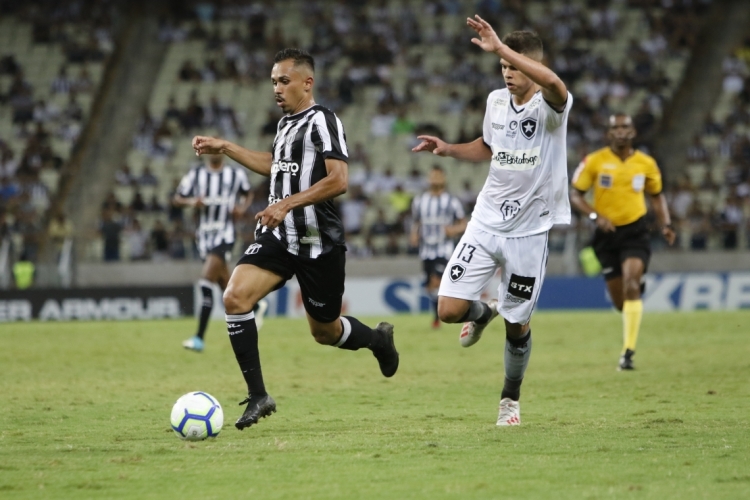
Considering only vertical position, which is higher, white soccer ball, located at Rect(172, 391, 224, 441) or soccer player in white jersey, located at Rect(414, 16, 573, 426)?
soccer player in white jersey, located at Rect(414, 16, 573, 426)

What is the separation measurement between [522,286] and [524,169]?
2.79ft

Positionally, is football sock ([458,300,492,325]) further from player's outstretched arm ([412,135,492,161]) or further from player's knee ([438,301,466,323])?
player's outstretched arm ([412,135,492,161])

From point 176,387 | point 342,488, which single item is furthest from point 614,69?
point 342,488

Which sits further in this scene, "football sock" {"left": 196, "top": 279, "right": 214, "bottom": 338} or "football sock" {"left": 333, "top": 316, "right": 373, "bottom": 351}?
"football sock" {"left": 196, "top": 279, "right": 214, "bottom": 338}

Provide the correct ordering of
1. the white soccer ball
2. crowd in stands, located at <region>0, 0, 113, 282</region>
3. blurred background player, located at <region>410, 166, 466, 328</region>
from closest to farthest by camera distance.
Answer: the white soccer ball
blurred background player, located at <region>410, 166, 466, 328</region>
crowd in stands, located at <region>0, 0, 113, 282</region>

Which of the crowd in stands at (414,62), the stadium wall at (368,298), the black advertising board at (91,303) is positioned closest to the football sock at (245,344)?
the stadium wall at (368,298)

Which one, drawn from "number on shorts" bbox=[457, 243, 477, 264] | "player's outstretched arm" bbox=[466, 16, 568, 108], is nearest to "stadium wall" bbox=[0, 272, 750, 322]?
"number on shorts" bbox=[457, 243, 477, 264]

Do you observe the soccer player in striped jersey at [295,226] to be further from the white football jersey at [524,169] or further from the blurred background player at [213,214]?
the blurred background player at [213,214]

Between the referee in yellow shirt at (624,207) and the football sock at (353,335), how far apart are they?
181 inches

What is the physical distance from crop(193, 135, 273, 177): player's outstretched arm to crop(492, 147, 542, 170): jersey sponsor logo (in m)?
1.71

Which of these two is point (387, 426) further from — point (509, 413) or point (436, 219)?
point (436, 219)

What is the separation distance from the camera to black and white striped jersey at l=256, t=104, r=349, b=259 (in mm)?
8016

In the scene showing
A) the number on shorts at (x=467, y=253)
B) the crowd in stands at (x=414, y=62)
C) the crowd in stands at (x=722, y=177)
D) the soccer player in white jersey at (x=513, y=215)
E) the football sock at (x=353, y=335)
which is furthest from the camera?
the crowd in stands at (x=414, y=62)

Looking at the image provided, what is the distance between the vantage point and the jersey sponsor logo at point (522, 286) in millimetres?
8164
